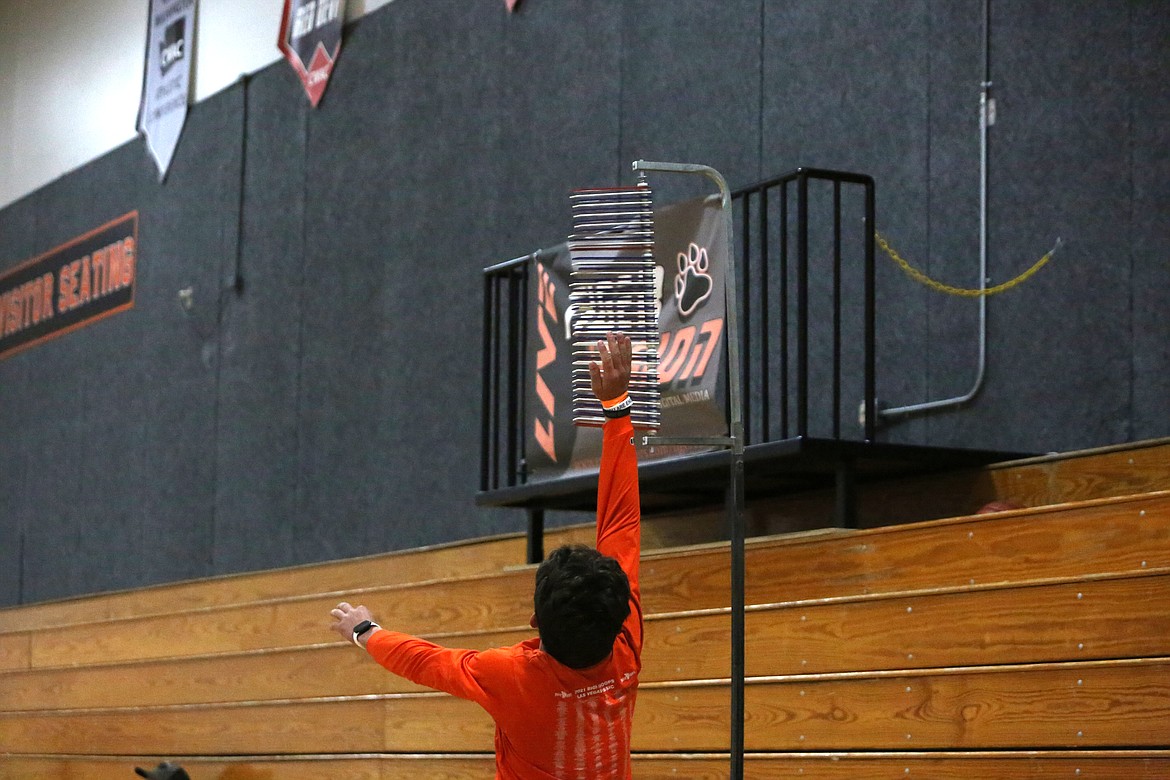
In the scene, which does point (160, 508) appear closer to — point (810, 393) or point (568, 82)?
point (568, 82)

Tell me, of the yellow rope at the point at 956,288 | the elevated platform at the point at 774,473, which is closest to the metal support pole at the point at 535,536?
the elevated platform at the point at 774,473

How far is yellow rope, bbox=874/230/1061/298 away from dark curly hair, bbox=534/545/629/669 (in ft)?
8.60

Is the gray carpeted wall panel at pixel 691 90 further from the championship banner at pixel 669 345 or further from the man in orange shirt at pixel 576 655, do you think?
the man in orange shirt at pixel 576 655

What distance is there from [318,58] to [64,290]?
3.10m

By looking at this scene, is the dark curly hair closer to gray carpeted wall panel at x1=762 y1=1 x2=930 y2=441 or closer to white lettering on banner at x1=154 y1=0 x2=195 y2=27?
gray carpeted wall panel at x1=762 y1=1 x2=930 y2=441

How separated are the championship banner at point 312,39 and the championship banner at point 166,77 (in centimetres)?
115

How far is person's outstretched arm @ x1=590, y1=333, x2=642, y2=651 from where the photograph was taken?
2.28 meters

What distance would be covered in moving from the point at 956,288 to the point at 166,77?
597cm

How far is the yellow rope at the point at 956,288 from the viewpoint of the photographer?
438cm

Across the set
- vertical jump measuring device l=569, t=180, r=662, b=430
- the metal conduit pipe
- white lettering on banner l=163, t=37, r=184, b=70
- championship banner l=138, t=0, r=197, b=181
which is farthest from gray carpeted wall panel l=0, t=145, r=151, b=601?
vertical jump measuring device l=569, t=180, r=662, b=430

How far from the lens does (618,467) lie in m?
2.29

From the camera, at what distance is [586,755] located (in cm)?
219

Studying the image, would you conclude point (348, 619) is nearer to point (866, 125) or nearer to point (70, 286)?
point (866, 125)

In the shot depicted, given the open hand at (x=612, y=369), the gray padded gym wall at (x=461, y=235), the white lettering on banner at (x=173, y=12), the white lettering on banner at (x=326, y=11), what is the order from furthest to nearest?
the white lettering on banner at (x=173, y=12), the white lettering on banner at (x=326, y=11), the gray padded gym wall at (x=461, y=235), the open hand at (x=612, y=369)
